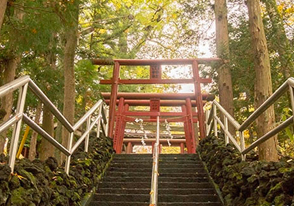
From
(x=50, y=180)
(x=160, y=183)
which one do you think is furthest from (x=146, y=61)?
(x=50, y=180)

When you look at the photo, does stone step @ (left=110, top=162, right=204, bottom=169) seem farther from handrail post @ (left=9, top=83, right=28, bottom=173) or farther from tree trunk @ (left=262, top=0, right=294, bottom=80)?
handrail post @ (left=9, top=83, right=28, bottom=173)

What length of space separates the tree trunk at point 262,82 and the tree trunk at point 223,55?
1.87 m

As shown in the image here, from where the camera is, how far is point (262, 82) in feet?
20.4

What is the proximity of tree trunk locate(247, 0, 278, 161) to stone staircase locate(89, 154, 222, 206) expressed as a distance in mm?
1164

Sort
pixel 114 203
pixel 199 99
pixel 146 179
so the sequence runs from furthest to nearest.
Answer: pixel 199 99, pixel 146 179, pixel 114 203

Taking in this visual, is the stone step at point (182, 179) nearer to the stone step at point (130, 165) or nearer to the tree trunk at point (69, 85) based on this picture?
the stone step at point (130, 165)

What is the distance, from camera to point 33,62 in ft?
29.3

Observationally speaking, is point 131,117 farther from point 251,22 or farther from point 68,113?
point 251,22

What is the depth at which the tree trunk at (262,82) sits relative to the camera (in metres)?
5.67

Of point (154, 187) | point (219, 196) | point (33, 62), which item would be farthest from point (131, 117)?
point (154, 187)

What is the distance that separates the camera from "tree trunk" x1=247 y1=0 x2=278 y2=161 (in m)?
5.67

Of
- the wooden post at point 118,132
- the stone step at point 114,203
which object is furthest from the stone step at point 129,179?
the wooden post at point 118,132

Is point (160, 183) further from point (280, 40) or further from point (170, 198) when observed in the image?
point (280, 40)

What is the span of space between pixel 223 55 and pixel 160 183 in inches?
168
